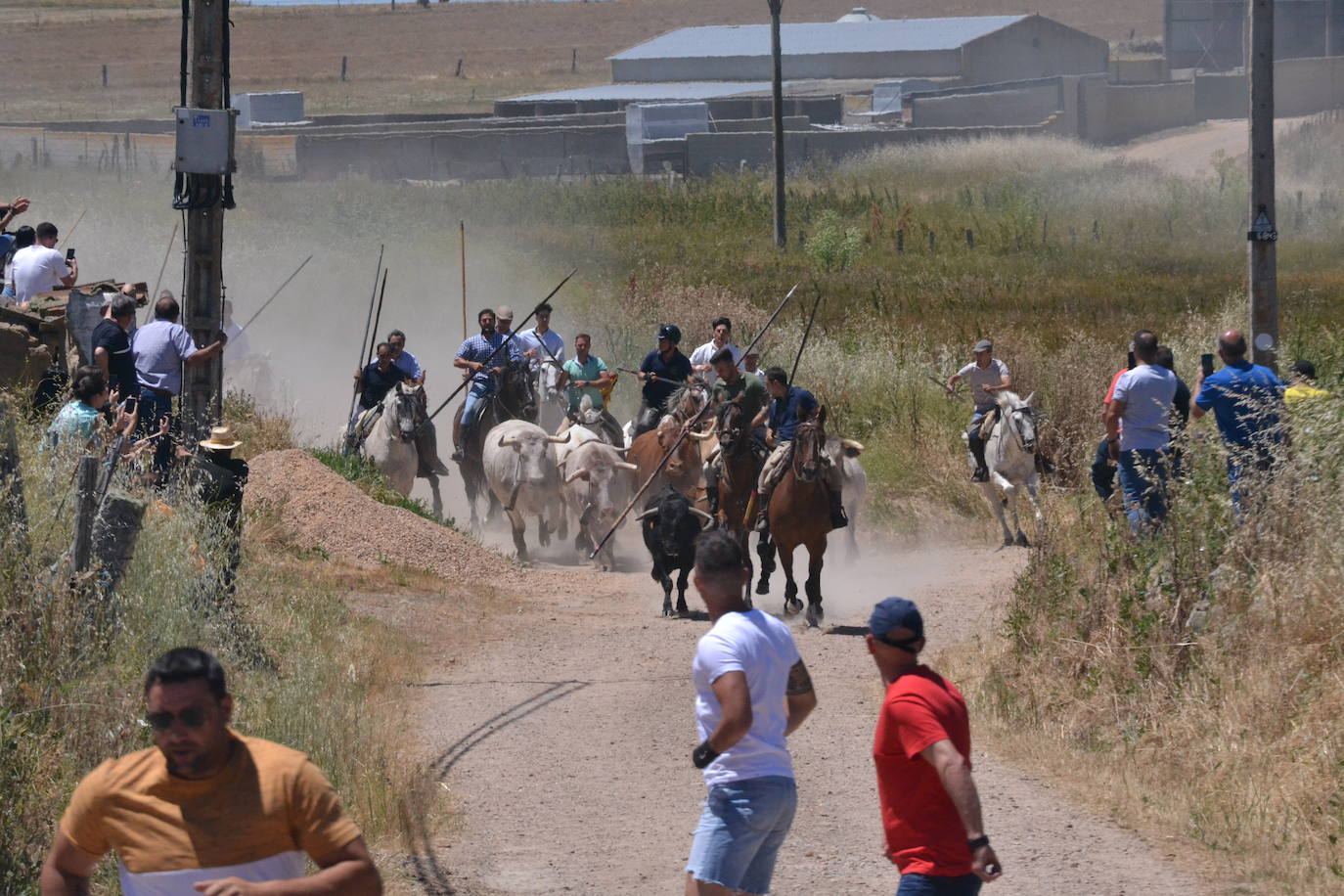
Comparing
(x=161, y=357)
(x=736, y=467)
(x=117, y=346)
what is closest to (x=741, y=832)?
(x=117, y=346)

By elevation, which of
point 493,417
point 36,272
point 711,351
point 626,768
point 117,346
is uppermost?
point 36,272

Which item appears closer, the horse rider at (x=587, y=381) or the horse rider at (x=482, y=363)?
the horse rider at (x=587, y=381)

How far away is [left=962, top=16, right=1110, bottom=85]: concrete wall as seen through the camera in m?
84.8

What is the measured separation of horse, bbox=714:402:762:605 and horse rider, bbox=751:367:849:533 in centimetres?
16

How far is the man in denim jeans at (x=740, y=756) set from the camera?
19.6ft

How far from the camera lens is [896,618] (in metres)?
5.74

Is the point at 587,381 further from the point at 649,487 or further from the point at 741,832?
the point at 741,832

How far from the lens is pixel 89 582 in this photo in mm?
8125

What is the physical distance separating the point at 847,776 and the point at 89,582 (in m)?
4.28

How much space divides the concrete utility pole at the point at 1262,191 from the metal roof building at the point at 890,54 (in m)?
71.3

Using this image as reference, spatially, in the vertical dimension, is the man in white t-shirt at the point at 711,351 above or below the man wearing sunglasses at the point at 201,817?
above

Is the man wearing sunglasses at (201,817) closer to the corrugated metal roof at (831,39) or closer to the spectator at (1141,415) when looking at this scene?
the spectator at (1141,415)

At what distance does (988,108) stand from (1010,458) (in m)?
57.6

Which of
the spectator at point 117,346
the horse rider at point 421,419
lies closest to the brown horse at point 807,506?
the spectator at point 117,346
